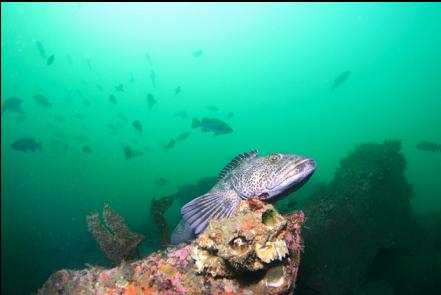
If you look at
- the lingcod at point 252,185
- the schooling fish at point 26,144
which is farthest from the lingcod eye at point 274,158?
the schooling fish at point 26,144

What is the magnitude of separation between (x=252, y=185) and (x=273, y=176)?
0.37 metres

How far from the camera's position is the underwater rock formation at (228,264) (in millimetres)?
1693

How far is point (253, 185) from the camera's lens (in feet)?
11.3

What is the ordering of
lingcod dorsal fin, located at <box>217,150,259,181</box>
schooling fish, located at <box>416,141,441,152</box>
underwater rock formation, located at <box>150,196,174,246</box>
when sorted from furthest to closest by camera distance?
schooling fish, located at <box>416,141,441,152</box>
underwater rock formation, located at <box>150,196,174,246</box>
lingcod dorsal fin, located at <box>217,150,259,181</box>

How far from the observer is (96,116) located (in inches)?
4756

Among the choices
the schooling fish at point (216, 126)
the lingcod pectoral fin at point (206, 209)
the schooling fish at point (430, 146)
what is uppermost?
the schooling fish at point (216, 126)

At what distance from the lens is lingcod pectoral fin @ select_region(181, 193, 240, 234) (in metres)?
3.17

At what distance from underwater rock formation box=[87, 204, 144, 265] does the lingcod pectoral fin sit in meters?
0.93

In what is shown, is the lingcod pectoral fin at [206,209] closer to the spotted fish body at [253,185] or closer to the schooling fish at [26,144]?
the spotted fish body at [253,185]

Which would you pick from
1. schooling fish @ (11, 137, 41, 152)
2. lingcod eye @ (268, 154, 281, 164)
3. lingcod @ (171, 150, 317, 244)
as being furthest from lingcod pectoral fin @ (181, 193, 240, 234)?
schooling fish @ (11, 137, 41, 152)

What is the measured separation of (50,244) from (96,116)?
118m

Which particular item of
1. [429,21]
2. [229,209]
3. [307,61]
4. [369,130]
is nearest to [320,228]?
[229,209]

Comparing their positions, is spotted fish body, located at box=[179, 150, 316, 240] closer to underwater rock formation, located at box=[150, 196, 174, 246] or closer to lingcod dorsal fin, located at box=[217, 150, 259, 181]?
lingcod dorsal fin, located at box=[217, 150, 259, 181]

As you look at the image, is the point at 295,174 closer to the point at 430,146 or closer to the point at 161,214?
the point at 161,214
